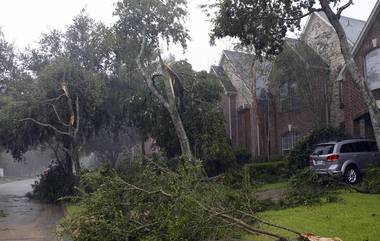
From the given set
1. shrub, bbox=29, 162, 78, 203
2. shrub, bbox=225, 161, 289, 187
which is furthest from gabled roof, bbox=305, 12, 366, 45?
shrub, bbox=29, 162, 78, 203

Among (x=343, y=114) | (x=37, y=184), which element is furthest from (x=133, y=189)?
(x=37, y=184)

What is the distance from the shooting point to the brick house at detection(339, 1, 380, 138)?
74.7ft

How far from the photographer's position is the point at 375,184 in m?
15.0

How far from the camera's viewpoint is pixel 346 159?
17891mm

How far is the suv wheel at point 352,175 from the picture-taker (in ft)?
58.4

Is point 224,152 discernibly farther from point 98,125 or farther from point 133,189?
point 133,189

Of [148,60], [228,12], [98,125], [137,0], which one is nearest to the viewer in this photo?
[228,12]

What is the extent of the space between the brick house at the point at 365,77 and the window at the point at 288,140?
15.6 feet

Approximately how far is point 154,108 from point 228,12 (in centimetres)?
1049

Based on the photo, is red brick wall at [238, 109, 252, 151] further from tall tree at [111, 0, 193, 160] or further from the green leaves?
the green leaves

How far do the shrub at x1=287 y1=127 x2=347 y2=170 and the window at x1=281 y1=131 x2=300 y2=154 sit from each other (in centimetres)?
637

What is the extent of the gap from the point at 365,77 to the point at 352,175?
7029 millimetres

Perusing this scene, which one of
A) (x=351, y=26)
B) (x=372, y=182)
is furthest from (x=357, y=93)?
(x=372, y=182)

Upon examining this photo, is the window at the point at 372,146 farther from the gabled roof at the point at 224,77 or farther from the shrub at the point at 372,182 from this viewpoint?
the gabled roof at the point at 224,77
